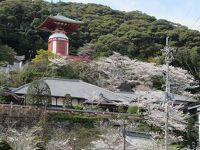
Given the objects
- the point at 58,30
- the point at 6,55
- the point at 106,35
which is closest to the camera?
the point at 6,55

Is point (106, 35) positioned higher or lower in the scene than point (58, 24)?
lower

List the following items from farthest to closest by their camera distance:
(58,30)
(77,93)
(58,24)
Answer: (58,30), (58,24), (77,93)

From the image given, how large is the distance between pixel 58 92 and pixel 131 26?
25.6 meters

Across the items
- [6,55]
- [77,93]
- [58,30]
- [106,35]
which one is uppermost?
[58,30]

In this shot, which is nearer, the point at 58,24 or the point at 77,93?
the point at 77,93

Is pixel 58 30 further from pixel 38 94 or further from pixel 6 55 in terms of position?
pixel 38 94

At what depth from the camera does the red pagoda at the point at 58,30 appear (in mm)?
45469

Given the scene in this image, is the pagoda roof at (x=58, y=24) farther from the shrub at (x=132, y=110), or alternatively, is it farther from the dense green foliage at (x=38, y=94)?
the dense green foliage at (x=38, y=94)

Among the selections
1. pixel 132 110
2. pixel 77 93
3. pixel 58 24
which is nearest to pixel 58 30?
pixel 58 24

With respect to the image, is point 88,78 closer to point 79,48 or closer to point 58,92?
point 58,92

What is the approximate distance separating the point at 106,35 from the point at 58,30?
6.55 metres

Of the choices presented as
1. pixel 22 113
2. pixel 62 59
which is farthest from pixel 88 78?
pixel 22 113

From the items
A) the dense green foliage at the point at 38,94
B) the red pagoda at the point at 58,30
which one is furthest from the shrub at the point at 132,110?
the red pagoda at the point at 58,30

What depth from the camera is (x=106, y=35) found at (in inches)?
2023
